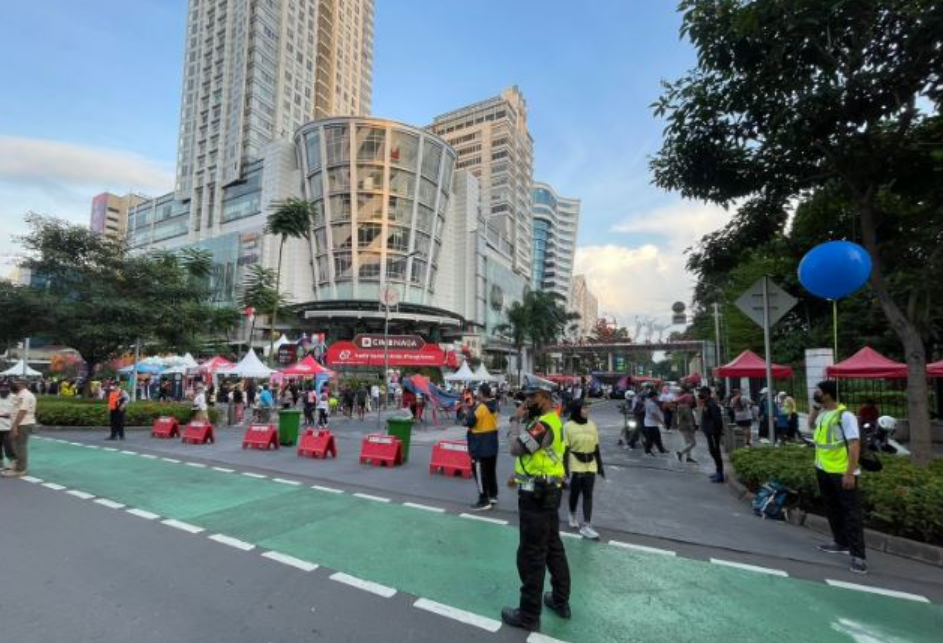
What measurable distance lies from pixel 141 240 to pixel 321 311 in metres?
46.7

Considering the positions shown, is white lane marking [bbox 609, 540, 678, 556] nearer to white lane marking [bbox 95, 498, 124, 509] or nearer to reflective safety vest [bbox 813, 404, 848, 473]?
reflective safety vest [bbox 813, 404, 848, 473]

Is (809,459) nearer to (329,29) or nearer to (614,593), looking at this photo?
(614,593)

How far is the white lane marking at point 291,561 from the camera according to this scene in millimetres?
4988

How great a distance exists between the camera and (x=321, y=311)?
203 ft

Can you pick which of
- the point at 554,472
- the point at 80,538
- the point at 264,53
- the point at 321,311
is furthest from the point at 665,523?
the point at 264,53

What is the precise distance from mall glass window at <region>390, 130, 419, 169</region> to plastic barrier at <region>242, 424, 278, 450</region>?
178ft

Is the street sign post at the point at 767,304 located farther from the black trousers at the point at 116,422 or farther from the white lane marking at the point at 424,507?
the black trousers at the point at 116,422

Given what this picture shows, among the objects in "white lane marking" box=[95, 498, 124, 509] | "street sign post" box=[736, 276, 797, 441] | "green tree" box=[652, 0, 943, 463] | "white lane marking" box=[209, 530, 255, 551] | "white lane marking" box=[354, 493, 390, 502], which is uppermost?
"green tree" box=[652, 0, 943, 463]

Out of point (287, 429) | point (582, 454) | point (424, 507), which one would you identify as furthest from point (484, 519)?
point (287, 429)

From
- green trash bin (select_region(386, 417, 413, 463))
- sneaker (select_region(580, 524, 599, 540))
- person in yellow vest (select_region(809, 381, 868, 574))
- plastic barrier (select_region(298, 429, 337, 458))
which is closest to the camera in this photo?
person in yellow vest (select_region(809, 381, 868, 574))

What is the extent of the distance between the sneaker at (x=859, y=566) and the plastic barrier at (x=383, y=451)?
8112 mm

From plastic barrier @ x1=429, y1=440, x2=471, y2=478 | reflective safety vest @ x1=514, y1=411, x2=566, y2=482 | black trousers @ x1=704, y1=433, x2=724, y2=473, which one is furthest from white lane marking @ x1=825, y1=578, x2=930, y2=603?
plastic barrier @ x1=429, y1=440, x2=471, y2=478

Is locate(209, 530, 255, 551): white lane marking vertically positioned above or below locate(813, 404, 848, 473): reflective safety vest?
below

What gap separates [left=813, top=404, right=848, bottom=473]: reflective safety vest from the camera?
17.5ft
